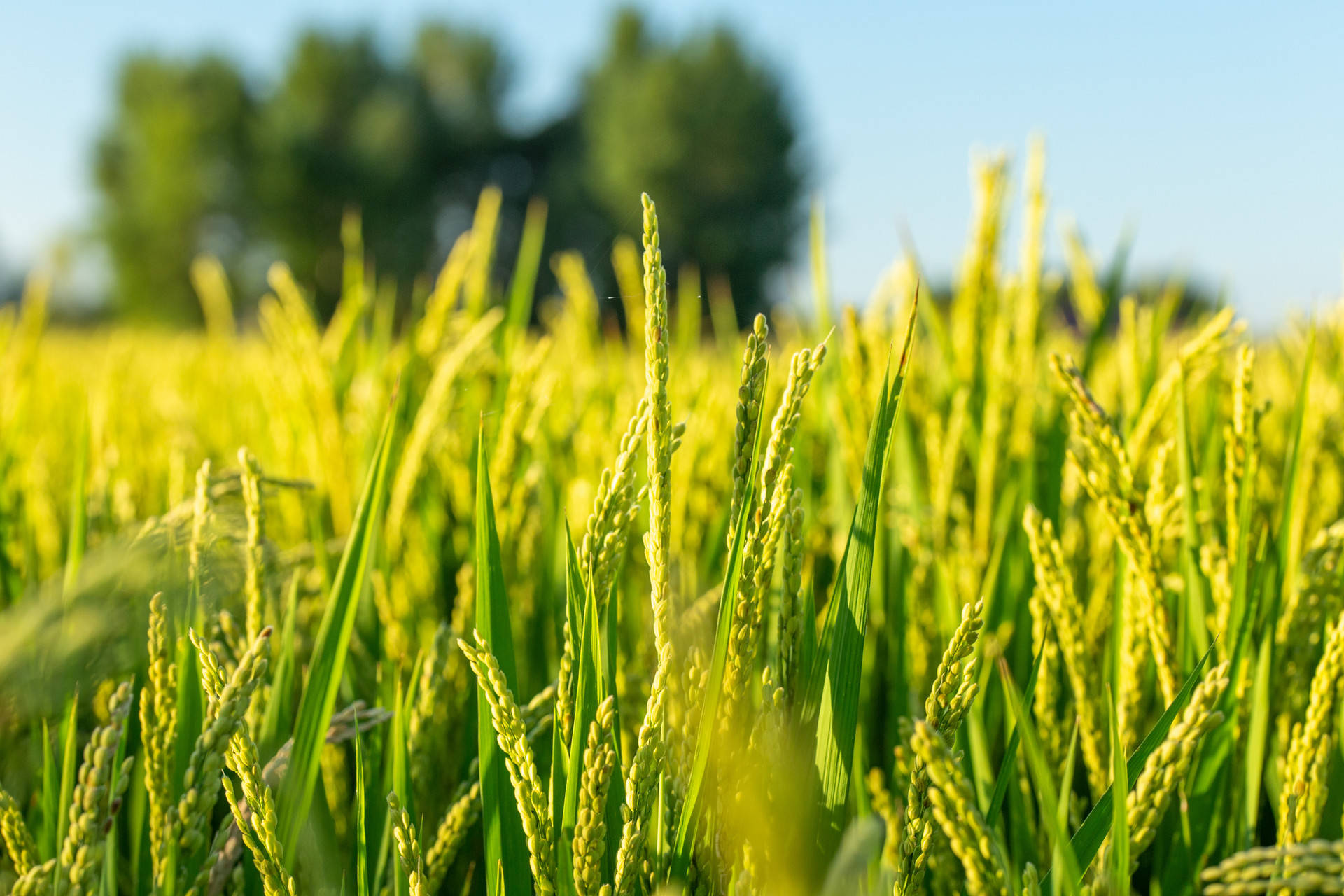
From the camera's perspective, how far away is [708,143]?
27969mm

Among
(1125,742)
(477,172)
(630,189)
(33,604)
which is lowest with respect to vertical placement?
(1125,742)

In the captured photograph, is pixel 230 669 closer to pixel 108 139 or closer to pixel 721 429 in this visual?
pixel 721 429

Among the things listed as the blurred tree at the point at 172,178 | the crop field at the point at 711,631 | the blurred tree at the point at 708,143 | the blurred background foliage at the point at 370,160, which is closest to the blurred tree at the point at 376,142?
the blurred background foliage at the point at 370,160

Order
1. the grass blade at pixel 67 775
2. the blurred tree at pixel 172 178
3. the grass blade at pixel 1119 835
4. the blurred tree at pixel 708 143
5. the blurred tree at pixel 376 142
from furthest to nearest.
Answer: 1. the blurred tree at pixel 376 142
2. the blurred tree at pixel 172 178
3. the blurred tree at pixel 708 143
4. the grass blade at pixel 67 775
5. the grass blade at pixel 1119 835

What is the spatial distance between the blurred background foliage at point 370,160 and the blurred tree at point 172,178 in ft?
0.17

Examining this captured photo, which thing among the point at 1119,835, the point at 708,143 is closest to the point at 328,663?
the point at 1119,835

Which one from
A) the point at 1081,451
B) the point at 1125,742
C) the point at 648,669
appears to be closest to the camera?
the point at 1125,742

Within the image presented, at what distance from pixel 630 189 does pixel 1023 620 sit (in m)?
27.0

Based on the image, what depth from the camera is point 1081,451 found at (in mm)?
969

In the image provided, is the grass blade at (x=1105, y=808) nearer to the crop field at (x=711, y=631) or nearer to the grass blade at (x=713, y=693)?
the crop field at (x=711, y=631)

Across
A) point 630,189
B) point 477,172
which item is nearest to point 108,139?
point 477,172

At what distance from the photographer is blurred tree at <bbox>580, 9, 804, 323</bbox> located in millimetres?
26500

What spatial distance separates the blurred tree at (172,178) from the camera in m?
27.0

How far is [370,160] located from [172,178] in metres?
5.90
